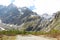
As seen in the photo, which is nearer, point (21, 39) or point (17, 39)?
A: point (17, 39)

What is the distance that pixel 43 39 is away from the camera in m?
41.8

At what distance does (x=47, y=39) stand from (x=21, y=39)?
5851 millimetres

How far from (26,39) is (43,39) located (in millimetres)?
3866

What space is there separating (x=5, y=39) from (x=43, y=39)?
28.6 feet

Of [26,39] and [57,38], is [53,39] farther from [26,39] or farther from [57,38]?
[26,39]

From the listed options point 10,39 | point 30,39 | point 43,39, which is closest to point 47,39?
point 43,39

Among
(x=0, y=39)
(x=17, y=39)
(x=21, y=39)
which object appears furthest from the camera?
(x=21, y=39)

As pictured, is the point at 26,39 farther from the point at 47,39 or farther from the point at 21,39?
the point at 47,39

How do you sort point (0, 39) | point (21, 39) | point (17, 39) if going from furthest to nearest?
point (21, 39)
point (17, 39)
point (0, 39)

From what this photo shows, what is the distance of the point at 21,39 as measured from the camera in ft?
141

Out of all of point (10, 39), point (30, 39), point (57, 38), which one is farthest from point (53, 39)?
point (10, 39)

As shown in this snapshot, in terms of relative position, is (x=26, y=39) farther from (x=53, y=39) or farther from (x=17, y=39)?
(x=53, y=39)

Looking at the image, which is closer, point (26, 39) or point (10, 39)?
point (10, 39)

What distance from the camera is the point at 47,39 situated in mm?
41219
